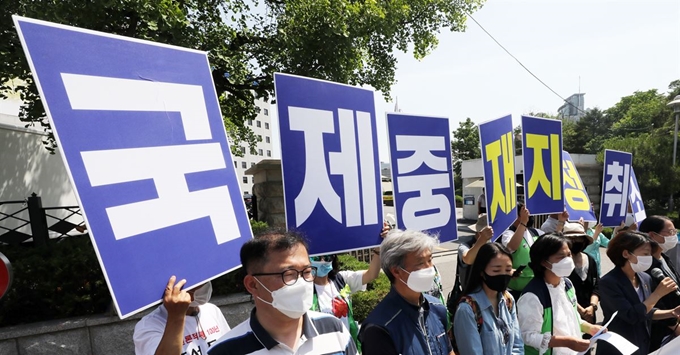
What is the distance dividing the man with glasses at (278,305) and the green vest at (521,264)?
2369 mm

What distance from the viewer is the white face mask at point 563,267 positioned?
9.00 feet

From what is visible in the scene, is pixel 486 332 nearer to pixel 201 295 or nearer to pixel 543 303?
pixel 543 303

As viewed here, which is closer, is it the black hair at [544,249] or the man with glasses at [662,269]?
the black hair at [544,249]

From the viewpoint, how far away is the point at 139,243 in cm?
150

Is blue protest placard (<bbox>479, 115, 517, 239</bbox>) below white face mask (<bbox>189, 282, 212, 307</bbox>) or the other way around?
the other way around

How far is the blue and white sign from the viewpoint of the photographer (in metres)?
1.40

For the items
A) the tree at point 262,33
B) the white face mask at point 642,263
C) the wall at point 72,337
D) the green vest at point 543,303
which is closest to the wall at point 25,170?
the tree at point 262,33

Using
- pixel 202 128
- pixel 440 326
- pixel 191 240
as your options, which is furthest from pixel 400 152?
pixel 191 240

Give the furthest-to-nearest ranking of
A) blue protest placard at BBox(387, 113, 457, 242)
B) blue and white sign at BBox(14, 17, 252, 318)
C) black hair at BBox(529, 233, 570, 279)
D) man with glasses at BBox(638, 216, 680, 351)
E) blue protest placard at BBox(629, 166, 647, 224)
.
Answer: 1. blue protest placard at BBox(629, 166, 647, 224)
2. man with glasses at BBox(638, 216, 680, 351)
3. blue protest placard at BBox(387, 113, 457, 242)
4. black hair at BBox(529, 233, 570, 279)
5. blue and white sign at BBox(14, 17, 252, 318)

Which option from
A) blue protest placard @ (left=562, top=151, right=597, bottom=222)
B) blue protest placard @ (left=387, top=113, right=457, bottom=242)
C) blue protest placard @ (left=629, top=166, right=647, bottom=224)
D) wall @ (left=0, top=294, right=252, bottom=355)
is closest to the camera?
blue protest placard @ (left=387, top=113, right=457, bottom=242)

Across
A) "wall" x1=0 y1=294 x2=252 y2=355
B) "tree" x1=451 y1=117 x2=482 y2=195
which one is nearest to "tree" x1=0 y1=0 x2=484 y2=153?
"wall" x1=0 y1=294 x2=252 y2=355

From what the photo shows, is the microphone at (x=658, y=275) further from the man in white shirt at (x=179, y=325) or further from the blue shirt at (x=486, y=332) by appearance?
the man in white shirt at (x=179, y=325)

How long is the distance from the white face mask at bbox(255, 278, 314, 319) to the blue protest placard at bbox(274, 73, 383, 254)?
878mm

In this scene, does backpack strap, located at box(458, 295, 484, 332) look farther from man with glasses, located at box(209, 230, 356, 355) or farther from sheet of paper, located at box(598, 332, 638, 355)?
man with glasses, located at box(209, 230, 356, 355)
